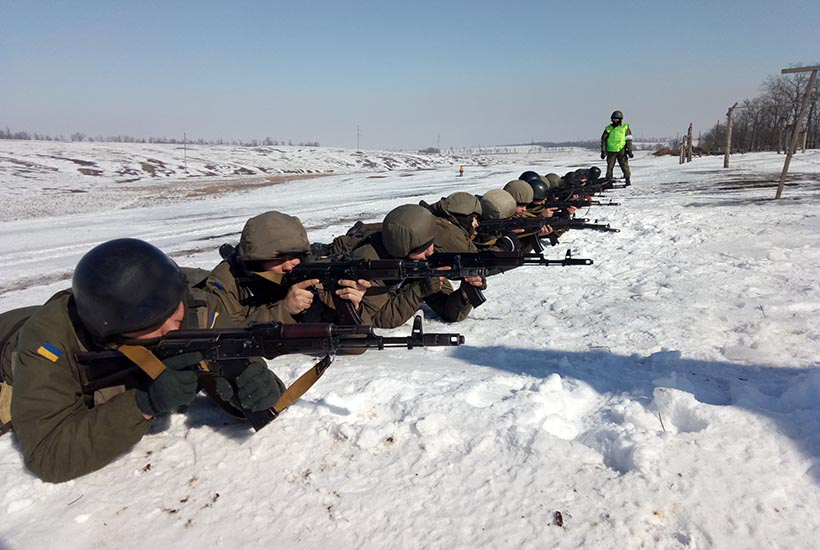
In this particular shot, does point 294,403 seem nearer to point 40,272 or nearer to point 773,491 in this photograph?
point 773,491

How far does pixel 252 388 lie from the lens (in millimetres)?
2143

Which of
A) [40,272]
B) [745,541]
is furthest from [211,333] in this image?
[40,272]

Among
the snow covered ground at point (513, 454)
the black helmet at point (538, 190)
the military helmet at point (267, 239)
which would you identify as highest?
the black helmet at point (538, 190)

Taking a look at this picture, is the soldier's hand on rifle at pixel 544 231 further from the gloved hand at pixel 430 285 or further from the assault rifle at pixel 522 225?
the gloved hand at pixel 430 285

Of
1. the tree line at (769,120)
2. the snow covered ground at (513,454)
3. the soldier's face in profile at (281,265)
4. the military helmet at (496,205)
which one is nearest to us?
the snow covered ground at (513,454)

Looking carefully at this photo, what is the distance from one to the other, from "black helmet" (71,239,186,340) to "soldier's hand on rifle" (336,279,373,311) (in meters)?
1.73

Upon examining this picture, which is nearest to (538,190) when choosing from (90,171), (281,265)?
(281,265)

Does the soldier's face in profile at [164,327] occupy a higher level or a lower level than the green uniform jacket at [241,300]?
higher

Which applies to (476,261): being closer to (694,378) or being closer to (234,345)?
(694,378)

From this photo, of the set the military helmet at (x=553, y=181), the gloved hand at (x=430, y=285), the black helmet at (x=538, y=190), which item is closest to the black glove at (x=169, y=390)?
the gloved hand at (x=430, y=285)

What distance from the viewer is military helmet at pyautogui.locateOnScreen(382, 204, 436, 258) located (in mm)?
4211

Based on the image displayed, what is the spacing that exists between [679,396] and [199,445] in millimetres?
2465

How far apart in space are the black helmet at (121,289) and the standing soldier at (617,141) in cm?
1570

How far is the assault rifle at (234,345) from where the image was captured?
2.11m
